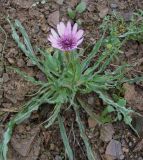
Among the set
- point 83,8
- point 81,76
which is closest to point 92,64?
point 81,76

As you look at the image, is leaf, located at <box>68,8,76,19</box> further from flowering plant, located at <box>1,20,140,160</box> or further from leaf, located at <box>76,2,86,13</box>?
flowering plant, located at <box>1,20,140,160</box>

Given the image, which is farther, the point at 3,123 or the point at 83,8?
the point at 83,8

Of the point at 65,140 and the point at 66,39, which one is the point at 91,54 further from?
the point at 65,140

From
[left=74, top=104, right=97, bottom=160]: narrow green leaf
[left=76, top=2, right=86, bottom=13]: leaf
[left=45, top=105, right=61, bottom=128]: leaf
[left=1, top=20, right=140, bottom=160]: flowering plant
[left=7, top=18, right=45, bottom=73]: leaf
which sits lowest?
[left=74, top=104, right=97, bottom=160]: narrow green leaf

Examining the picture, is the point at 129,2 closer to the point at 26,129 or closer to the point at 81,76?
the point at 81,76

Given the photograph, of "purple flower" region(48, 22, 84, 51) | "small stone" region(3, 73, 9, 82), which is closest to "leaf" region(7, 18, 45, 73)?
"small stone" region(3, 73, 9, 82)

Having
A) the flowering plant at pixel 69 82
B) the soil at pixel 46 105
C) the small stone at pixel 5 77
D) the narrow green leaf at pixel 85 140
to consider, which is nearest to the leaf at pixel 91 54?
the flowering plant at pixel 69 82
